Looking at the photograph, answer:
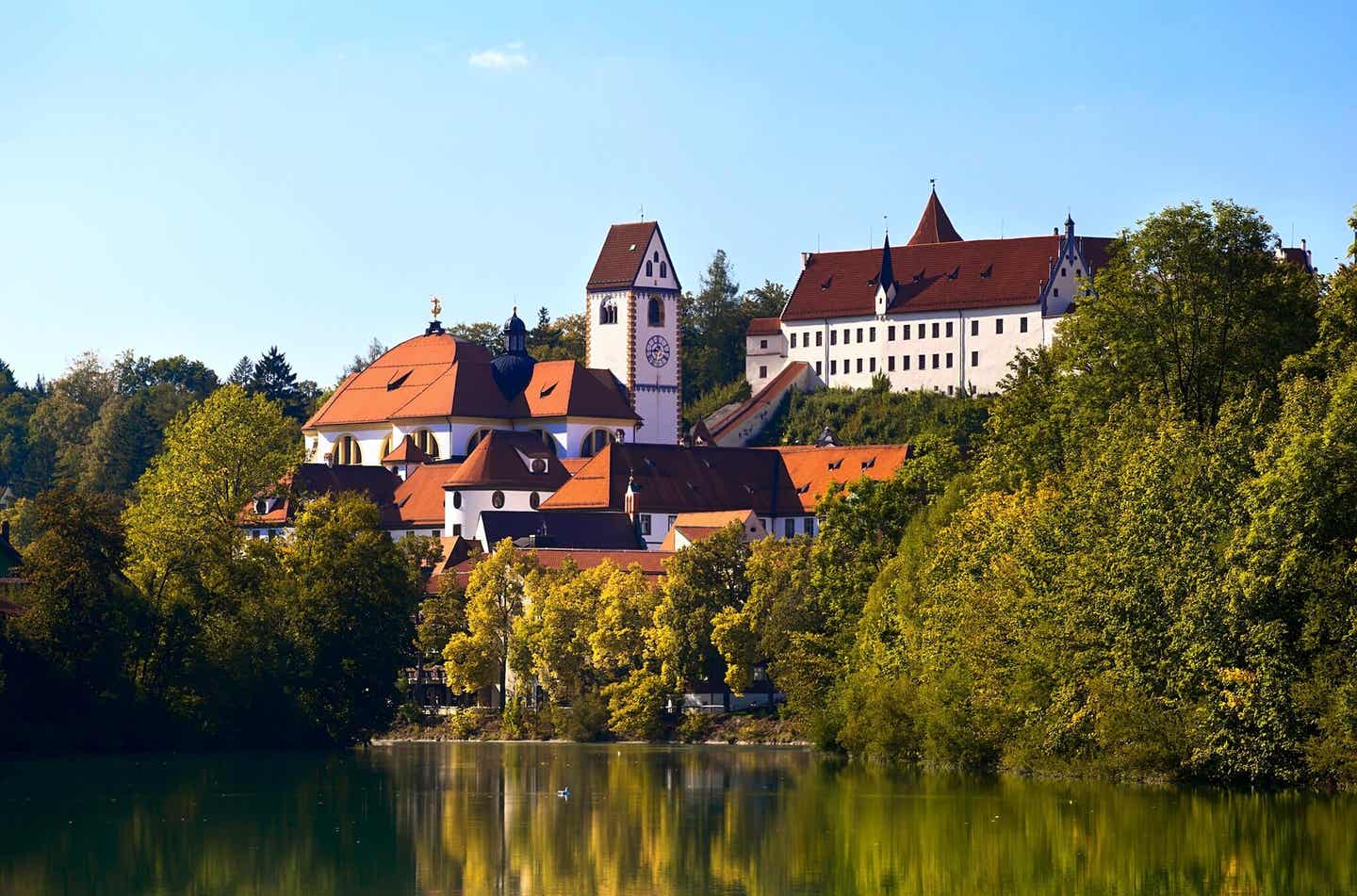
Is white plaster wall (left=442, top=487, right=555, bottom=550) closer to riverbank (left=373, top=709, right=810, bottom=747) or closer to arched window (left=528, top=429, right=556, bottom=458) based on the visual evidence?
arched window (left=528, top=429, right=556, bottom=458)

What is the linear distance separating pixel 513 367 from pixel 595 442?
7.64 metres

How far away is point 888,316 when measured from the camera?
163 metres

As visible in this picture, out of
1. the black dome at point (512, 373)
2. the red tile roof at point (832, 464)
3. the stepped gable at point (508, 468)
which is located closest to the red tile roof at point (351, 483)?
the stepped gable at point (508, 468)

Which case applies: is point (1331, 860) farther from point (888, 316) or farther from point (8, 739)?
point (888, 316)

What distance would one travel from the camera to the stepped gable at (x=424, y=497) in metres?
137

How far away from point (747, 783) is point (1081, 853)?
829 inches

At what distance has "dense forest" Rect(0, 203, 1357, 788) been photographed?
172ft

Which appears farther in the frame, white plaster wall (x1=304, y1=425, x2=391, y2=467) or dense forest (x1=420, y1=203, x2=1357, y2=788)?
white plaster wall (x1=304, y1=425, x2=391, y2=467)

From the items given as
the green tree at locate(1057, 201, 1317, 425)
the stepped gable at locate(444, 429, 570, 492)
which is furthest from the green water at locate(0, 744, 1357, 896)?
the stepped gable at locate(444, 429, 570, 492)

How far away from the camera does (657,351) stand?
526 ft

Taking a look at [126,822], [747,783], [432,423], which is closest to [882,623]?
[747,783]

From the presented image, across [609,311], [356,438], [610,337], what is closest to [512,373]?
[610,337]

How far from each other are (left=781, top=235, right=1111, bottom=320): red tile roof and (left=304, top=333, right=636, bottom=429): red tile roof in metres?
16.4

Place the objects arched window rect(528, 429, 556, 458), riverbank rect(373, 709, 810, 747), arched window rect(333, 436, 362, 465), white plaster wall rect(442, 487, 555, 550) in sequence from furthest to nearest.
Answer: arched window rect(333, 436, 362, 465), arched window rect(528, 429, 556, 458), white plaster wall rect(442, 487, 555, 550), riverbank rect(373, 709, 810, 747)
